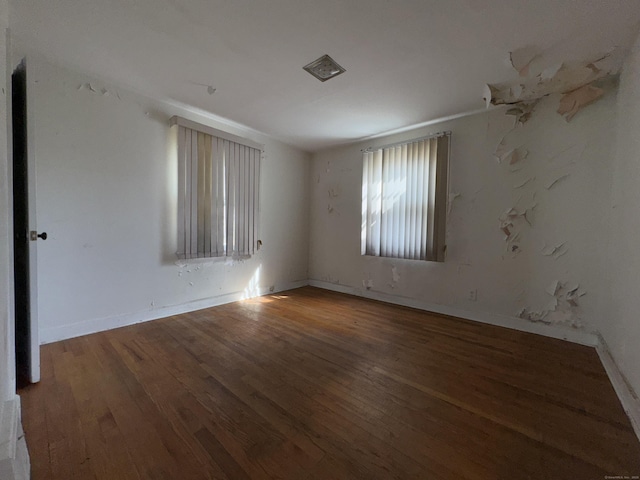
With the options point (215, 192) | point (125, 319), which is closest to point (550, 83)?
point (215, 192)

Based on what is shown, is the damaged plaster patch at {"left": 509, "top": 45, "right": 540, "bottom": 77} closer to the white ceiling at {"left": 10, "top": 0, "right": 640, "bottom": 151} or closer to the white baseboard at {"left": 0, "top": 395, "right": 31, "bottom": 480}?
the white ceiling at {"left": 10, "top": 0, "right": 640, "bottom": 151}

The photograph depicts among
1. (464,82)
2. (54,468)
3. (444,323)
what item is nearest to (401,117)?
(464,82)

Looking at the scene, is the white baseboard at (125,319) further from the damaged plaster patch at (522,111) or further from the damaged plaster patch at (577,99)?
the damaged plaster patch at (577,99)

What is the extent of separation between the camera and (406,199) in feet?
11.2

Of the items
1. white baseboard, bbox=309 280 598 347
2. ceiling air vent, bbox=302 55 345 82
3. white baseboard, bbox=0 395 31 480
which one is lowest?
white baseboard, bbox=309 280 598 347

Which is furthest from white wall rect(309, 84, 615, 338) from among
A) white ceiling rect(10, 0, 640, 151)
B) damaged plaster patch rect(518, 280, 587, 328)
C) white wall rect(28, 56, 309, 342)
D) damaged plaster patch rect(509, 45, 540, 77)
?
white wall rect(28, 56, 309, 342)

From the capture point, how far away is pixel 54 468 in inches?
41.6

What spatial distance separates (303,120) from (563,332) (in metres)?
3.69

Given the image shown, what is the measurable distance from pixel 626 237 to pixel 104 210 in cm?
435

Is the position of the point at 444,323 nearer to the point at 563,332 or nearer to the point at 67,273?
the point at 563,332

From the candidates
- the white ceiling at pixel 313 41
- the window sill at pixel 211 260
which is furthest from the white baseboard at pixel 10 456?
the white ceiling at pixel 313 41

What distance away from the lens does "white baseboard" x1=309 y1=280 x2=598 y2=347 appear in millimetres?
2387

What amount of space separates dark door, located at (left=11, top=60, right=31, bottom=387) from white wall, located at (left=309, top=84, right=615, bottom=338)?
3601mm

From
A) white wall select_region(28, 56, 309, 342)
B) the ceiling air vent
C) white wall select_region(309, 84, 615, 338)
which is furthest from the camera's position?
white wall select_region(309, 84, 615, 338)
